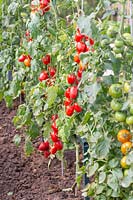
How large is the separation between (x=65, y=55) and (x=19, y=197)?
35.8 inches

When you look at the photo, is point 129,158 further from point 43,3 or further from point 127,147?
point 43,3

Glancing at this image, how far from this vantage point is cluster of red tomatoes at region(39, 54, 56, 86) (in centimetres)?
240

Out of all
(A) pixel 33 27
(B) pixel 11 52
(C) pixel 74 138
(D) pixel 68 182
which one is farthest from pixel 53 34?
(B) pixel 11 52

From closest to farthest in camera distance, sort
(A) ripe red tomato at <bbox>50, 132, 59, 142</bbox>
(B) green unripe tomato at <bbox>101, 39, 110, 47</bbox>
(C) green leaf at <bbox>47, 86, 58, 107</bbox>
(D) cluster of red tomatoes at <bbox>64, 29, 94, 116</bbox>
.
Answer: (B) green unripe tomato at <bbox>101, 39, 110, 47</bbox> → (D) cluster of red tomatoes at <bbox>64, 29, 94, 116</bbox> → (C) green leaf at <bbox>47, 86, 58, 107</bbox> → (A) ripe red tomato at <bbox>50, 132, 59, 142</bbox>

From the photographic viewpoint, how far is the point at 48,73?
2590 mm

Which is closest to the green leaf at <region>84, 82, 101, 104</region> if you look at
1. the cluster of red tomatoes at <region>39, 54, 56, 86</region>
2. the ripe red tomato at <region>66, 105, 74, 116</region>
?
the ripe red tomato at <region>66, 105, 74, 116</region>

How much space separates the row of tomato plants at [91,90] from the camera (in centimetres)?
162

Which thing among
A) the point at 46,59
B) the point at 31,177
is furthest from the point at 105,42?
the point at 31,177

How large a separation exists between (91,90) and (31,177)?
4.81ft

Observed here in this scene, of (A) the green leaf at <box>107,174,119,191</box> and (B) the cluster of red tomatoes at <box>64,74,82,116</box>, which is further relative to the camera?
(B) the cluster of red tomatoes at <box>64,74,82,116</box>

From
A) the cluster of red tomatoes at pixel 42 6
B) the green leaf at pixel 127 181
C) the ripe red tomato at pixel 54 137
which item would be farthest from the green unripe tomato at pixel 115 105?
the cluster of red tomatoes at pixel 42 6

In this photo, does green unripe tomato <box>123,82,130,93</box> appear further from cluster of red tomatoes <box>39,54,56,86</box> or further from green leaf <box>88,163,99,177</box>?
cluster of red tomatoes <box>39,54,56,86</box>

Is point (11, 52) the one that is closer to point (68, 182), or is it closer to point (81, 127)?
point (68, 182)

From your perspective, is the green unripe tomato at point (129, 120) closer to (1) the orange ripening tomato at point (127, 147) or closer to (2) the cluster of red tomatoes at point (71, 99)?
(1) the orange ripening tomato at point (127, 147)
